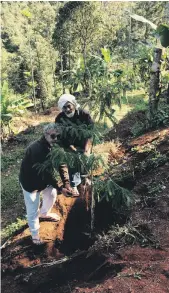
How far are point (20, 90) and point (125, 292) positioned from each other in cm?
1646

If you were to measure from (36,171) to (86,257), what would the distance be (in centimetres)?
119

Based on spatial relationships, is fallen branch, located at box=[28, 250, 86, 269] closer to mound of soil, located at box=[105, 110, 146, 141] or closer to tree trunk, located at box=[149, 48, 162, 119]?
mound of soil, located at box=[105, 110, 146, 141]

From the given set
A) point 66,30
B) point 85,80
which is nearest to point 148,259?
point 85,80

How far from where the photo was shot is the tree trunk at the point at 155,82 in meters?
7.04

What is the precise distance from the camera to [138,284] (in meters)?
3.16

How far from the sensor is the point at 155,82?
287 inches

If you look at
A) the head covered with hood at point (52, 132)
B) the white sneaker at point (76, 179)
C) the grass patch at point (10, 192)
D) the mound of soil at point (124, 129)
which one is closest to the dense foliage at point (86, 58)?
the head covered with hood at point (52, 132)

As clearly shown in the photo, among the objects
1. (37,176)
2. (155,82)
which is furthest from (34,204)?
(155,82)

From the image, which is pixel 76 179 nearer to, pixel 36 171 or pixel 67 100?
pixel 36 171

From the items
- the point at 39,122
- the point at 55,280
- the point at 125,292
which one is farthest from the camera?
the point at 39,122

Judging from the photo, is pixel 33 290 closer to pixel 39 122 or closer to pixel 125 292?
pixel 125 292

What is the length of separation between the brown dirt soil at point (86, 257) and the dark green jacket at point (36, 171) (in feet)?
2.90

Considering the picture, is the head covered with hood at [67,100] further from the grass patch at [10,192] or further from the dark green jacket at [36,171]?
the grass patch at [10,192]

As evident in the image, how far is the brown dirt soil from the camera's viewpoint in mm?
3260
